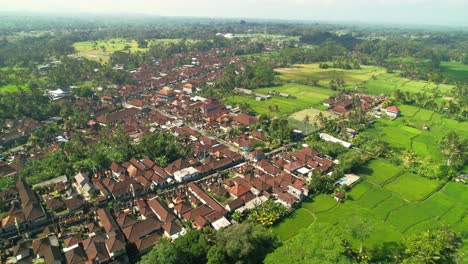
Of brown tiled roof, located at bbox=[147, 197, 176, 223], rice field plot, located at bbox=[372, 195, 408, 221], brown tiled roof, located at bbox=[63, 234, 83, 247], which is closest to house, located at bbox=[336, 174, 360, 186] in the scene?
rice field plot, located at bbox=[372, 195, 408, 221]

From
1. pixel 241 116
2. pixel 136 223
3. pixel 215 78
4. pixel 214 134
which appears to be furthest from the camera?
pixel 215 78

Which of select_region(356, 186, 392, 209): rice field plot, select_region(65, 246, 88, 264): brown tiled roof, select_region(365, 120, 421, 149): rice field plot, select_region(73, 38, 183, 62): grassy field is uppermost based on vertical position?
select_region(65, 246, 88, 264): brown tiled roof

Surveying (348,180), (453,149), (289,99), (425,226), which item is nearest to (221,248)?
(348,180)

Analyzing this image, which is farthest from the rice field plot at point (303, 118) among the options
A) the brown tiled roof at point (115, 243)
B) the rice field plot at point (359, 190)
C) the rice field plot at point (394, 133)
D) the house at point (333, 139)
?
the brown tiled roof at point (115, 243)

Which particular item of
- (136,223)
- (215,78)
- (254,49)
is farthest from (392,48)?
(136,223)

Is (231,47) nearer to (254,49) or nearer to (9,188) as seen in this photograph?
(254,49)

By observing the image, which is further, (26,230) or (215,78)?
(215,78)

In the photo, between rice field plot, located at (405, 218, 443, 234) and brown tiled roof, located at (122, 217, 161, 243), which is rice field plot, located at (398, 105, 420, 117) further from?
brown tiled roof, located at (122, 217, 161, 243)

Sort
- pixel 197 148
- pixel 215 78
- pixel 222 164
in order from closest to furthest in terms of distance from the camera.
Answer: pixel 222 164 < pixel 197 148 < pixel 215 78

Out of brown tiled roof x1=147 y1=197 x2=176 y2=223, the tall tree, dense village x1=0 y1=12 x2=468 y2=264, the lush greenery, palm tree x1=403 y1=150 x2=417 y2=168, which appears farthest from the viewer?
palm tree x1=403 y1=150 x2=417 y2=168
